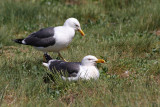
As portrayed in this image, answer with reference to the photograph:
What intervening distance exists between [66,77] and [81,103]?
0.96m

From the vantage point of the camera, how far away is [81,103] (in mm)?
4582

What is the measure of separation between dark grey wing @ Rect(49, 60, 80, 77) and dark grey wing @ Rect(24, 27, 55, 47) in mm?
700

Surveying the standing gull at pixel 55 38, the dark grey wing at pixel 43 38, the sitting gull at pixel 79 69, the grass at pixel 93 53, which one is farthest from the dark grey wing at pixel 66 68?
the dark grey wing at pixel 43 38

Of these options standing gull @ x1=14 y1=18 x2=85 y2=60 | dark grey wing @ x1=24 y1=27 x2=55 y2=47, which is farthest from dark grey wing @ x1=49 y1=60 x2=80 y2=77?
dark grey wing @ x1=24 y1=27 x2=55 y2=47

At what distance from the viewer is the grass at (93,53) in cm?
479

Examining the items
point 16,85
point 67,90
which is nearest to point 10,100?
point 16,85

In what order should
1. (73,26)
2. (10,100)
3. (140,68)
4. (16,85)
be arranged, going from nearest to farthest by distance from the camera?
(10,100) → (16,85) → (140,68) → (73,26)

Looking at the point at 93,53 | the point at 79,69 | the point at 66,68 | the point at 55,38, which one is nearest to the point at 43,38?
the point at 55,38

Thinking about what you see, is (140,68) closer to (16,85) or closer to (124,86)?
(124,86)

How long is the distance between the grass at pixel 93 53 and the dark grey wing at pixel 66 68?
8.9 inches

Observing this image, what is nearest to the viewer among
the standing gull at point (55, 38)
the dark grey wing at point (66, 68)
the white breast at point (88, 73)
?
the white breast at point (88, 73)

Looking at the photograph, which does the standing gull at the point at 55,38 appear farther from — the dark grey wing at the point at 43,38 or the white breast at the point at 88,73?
the white breast at the point at 88,73

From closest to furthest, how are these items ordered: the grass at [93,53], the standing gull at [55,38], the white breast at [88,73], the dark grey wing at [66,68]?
the grass at [93,53] → the white breast at [88,73] → the dark grey wing at [66,68] → the standing gull at [55,38]

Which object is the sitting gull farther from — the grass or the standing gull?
the standing gull
